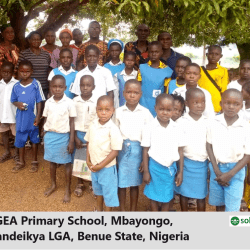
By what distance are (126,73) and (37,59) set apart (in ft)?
5.19

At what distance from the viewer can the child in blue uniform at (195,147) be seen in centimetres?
281

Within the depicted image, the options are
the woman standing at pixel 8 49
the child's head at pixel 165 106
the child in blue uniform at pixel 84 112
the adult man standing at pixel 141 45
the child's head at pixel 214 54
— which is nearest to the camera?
the child's head at pixel 165 106

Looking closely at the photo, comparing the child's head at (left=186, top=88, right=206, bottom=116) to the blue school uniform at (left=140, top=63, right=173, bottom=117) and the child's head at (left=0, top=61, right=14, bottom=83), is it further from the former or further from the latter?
the child's head at (left=0, top=61, right=14, bottom=83)

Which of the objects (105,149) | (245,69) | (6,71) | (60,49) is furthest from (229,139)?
(6,71)

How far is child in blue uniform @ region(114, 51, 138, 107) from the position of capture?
13.1ft

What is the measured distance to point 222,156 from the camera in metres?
2.65

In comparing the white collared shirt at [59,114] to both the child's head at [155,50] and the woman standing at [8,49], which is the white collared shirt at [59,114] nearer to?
the child's head at [155,50]

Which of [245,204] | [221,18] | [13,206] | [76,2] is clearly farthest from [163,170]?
[76,2]

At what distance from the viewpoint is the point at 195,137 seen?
2.81m

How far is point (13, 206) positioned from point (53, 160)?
75cm

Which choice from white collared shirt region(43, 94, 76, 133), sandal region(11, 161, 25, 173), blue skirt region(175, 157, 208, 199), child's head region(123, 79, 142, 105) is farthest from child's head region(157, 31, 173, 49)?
sandal region(11, 161, 25, 173)

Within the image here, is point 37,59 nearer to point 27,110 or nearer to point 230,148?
point 27,110

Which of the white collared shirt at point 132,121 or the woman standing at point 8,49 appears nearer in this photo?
the white collared shirt at point 132,121

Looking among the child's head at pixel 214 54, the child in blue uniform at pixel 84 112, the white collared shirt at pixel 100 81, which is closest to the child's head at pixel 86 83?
the child in blue uniform at pixel 84 112
